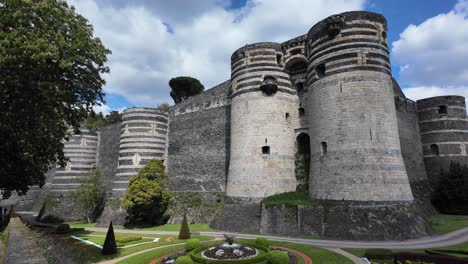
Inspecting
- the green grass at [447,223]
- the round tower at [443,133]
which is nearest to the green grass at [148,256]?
the green grass at [447,223]

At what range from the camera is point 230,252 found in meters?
14.8

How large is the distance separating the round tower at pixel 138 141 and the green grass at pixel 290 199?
16.2 m

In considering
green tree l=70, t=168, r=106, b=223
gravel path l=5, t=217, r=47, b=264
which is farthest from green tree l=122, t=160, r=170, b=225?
gravel path l=5, t=217, r=47, b=264

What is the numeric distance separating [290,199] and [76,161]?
31377mm

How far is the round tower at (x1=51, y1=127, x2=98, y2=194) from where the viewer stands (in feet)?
128

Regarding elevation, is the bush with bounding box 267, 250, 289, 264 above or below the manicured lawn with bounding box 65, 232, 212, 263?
above

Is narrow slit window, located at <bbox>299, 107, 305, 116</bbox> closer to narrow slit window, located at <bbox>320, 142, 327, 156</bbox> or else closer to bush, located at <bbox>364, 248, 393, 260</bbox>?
narrow slit window, located at <bbox>320, 142, 327, 156</bbox>

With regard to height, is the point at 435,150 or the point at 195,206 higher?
the point at 435,150

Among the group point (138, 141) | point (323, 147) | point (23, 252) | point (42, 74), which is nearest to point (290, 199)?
point (323, 147)

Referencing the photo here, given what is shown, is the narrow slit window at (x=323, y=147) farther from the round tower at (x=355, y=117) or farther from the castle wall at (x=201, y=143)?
the castle wall at (x=201, y=143)

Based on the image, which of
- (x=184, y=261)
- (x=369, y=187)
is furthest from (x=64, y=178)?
(x=369, y=187)

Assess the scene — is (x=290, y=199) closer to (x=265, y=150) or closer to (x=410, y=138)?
(x=265, y=150)

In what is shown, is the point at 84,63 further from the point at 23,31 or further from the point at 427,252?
the point at 427,252

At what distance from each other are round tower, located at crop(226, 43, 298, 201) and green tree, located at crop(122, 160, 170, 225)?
789 cm
